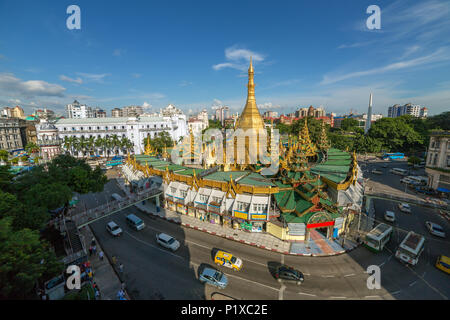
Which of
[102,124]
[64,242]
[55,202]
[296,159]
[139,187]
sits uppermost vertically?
[102,124]

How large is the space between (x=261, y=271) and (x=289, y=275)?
289 centimetres

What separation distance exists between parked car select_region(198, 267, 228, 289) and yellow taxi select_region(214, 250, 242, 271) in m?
1.79

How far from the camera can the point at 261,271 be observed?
19719mm

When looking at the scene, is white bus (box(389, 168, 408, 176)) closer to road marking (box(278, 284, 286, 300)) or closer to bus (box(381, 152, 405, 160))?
bus (box(381, 152, 405, 160))

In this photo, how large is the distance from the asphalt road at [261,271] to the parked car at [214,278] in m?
0.52

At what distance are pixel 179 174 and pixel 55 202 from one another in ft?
49.8

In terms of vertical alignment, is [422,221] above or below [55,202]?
below

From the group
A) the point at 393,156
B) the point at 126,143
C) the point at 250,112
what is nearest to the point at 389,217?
the point at 250,112

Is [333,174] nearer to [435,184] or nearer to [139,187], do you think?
[435,184]

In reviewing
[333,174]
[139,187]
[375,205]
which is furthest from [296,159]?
[139,187]

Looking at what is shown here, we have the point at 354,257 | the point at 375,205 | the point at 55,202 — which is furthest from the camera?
the point at 375,205

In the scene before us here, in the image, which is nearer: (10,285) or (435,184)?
(10,285)

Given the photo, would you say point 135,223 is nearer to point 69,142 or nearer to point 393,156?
point 69,142

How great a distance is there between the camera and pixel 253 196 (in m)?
25.2
